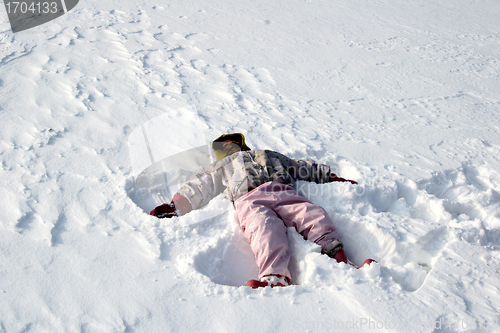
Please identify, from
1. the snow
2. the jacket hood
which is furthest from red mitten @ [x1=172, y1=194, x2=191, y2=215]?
the jacket hood

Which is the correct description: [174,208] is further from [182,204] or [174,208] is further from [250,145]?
[250,145]

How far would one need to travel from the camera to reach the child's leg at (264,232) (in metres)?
1.68

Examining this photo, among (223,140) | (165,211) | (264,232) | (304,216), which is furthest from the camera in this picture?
(223,140)

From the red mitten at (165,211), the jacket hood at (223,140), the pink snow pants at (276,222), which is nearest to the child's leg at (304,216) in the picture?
the pink snow pants at (276,222)

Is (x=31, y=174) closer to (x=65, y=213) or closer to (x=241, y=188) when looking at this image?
(x=65, y=213)

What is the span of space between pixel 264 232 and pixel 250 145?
2.98 ft

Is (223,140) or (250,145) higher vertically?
(223,140)

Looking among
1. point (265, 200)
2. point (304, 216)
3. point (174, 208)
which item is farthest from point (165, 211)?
point (304, 216)

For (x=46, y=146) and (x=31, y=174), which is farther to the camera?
(x=46, y=146)

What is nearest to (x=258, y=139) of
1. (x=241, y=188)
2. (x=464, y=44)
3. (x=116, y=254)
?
(x=241, y=188)

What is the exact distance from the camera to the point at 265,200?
1.98 metres

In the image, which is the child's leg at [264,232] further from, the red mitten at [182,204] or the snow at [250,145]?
the red mitten at [182,204]

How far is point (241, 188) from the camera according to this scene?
2.06 meters

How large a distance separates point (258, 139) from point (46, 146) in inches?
54.4
